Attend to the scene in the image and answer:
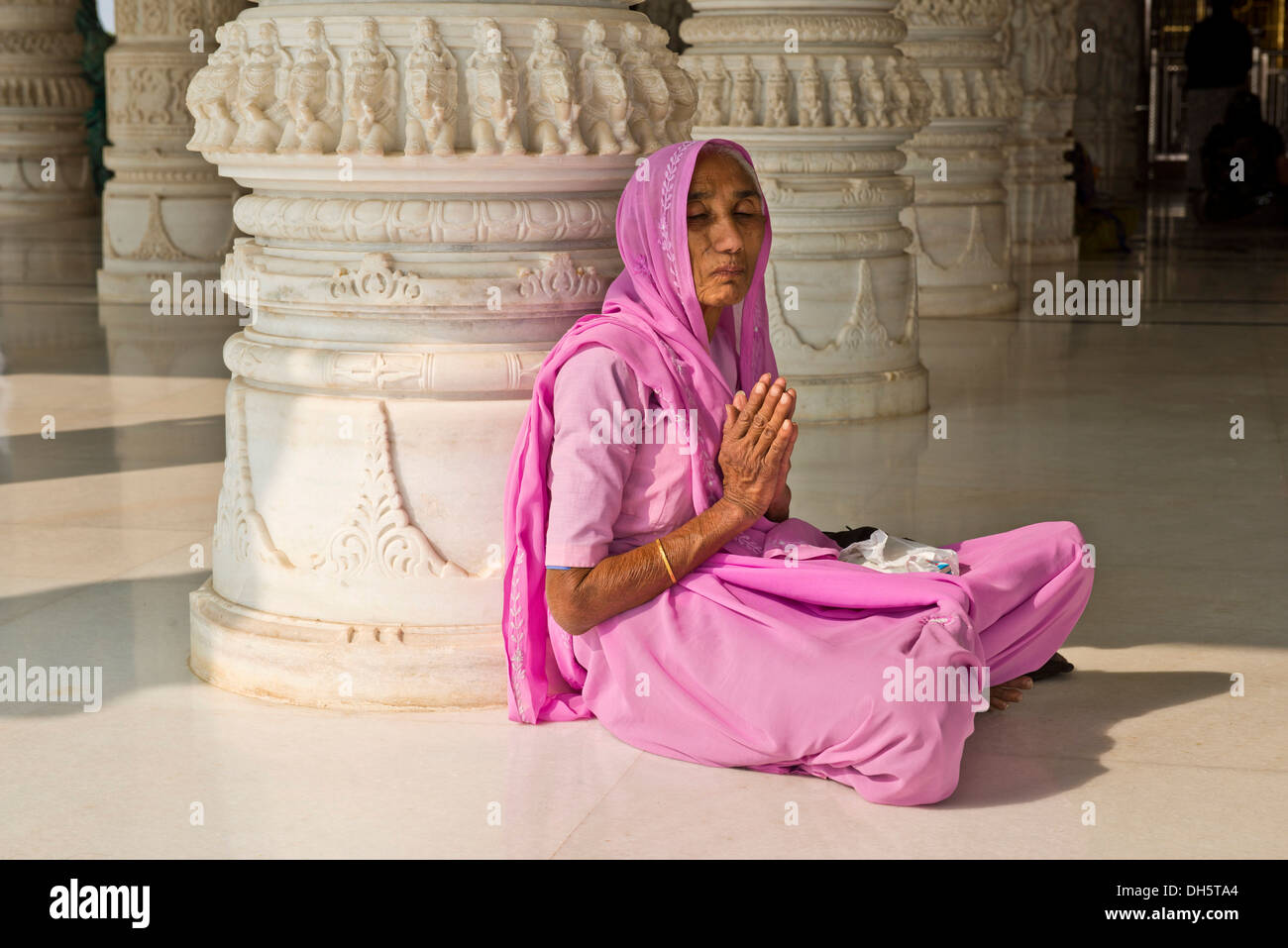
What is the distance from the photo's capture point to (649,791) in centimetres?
308

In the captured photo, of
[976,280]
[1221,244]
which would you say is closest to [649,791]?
[976,280]

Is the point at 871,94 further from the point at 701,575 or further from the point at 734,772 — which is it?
the point at 734,772

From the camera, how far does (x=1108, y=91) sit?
1836cm

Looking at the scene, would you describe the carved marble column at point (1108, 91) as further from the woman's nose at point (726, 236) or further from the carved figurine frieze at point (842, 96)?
the woman's nose at point (726, 236)

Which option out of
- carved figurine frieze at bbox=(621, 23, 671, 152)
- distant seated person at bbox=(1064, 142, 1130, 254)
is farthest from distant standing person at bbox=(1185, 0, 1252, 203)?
carved figurine frieze at bbox=(621, 23, 671, 152)

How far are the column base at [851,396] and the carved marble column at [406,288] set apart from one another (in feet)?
10.8

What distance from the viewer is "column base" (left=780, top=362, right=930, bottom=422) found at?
22.4 ft

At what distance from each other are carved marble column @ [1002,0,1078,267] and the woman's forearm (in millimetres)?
9304

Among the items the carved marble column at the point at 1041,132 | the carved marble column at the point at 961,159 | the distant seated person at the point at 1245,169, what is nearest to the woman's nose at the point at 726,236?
the carved marble column at the point at 961,159

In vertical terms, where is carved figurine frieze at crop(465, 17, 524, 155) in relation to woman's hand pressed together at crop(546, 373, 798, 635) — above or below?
above

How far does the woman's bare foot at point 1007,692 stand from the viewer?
3.51 metres

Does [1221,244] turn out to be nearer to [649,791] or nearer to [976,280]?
[976,280]

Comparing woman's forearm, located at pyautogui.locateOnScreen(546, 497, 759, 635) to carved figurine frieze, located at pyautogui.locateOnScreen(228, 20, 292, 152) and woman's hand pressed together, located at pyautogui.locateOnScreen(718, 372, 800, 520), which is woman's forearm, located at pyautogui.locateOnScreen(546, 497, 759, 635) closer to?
woman's hand pressed together, located at pyautogui.locateOnScreen(718, 372, 800, 520)

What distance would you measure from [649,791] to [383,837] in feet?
1.60
